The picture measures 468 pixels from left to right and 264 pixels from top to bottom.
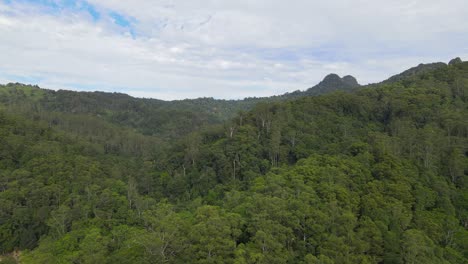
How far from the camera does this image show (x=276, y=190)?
25.8 metres

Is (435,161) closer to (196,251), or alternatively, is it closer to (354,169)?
(354,169)

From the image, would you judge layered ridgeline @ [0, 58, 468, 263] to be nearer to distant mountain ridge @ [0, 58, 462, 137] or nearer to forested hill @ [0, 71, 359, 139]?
forested hill @ [0, 71, 359, 139]

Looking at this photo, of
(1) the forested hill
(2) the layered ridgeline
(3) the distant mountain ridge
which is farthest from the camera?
(3) the distant mountain ridge

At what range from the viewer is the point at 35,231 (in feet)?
116

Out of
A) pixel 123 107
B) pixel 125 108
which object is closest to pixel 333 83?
pixel 125 108

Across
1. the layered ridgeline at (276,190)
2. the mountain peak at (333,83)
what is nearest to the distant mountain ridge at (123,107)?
the mountain peak at (333,83)

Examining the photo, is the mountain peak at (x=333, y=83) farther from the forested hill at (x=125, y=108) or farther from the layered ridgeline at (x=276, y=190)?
the layered ridgeline at (x=276, y=190)

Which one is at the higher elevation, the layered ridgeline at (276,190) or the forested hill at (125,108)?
the forested hill at (125,108)

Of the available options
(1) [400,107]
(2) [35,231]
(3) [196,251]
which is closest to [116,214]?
(2) [35,231]

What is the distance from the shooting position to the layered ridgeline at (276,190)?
2097 cm

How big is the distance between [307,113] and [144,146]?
61.4m

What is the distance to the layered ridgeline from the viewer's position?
2097 cm

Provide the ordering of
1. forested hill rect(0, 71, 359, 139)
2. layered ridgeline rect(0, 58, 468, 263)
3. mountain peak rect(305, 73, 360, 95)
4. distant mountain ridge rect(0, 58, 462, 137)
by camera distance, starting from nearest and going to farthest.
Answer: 1. layered ridgeline rect(0, 58, 468, 263)
2. forested hill rect(0, 71, 359, 139)
3. distant mountain ridge rect(0, 58, 462, 137)
4. mountain peak rect(305, 73, 360, 95)

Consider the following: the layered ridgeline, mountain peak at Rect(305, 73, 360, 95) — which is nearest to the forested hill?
mountain peak at Rect(305, 73, 360, 95)
